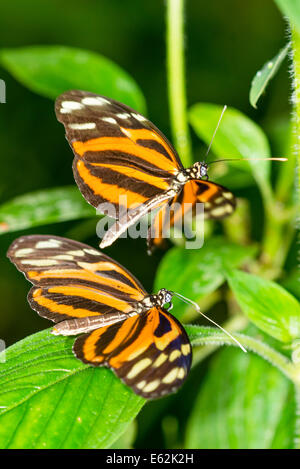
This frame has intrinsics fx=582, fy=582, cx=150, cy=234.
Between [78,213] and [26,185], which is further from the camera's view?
[26,185]

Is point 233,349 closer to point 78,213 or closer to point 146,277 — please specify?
point 78,213

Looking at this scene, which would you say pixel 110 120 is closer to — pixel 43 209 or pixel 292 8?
pixel 292 8

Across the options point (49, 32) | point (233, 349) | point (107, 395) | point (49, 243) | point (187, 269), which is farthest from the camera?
point (49, 32)

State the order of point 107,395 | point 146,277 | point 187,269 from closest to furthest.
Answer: point 107,395, point 187,269, point 146,277

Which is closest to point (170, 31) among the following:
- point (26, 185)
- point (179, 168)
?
point (179, 168)

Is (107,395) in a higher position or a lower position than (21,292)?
higher

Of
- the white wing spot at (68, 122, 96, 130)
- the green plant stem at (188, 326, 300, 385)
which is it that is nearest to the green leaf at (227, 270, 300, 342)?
the green plant stem at (188, 326, 300, 385)

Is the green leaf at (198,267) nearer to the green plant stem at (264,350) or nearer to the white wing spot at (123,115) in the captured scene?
the green plant stem at (264,350)
